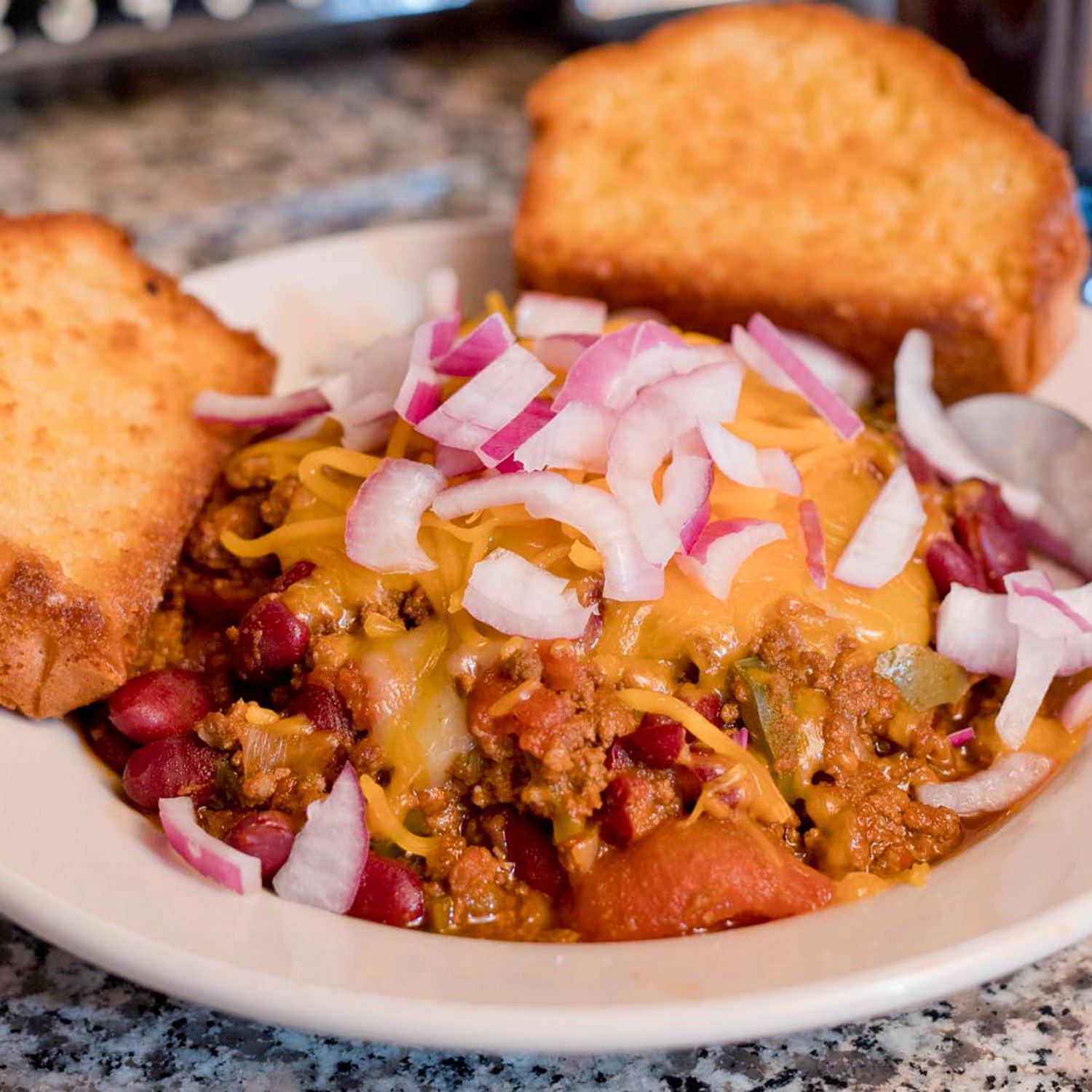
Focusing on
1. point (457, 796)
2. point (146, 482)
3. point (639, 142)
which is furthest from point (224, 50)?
point (457, 796)

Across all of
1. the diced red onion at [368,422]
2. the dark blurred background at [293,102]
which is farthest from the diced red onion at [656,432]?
the dark blurred background at [293,102]

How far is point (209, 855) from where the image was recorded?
6.52ft

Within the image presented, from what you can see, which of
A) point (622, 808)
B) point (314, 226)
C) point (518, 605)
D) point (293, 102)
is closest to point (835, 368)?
point (518, 605)

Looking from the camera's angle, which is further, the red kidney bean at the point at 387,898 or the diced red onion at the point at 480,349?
the diced red onion at the point at 480,349

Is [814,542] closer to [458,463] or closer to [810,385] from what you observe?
[810,385]

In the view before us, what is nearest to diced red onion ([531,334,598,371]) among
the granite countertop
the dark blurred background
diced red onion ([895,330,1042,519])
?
diced red onion ([895,330,1042,519])

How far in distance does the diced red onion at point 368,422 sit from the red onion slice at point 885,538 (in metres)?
0.91

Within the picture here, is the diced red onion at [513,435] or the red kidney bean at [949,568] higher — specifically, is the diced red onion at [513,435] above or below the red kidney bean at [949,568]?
above

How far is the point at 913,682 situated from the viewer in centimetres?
234

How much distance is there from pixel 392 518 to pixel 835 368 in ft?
4.62

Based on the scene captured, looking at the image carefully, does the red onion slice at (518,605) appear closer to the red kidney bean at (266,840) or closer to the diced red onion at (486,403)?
the diced red onion at (486,403)

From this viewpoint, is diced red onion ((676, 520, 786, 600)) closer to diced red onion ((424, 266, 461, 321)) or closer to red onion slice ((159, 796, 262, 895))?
red onion slice ((159, 796, 262, 895))

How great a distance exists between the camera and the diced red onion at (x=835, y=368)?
314cm

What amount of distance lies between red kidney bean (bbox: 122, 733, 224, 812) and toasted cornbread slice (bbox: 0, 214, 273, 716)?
18 cm
